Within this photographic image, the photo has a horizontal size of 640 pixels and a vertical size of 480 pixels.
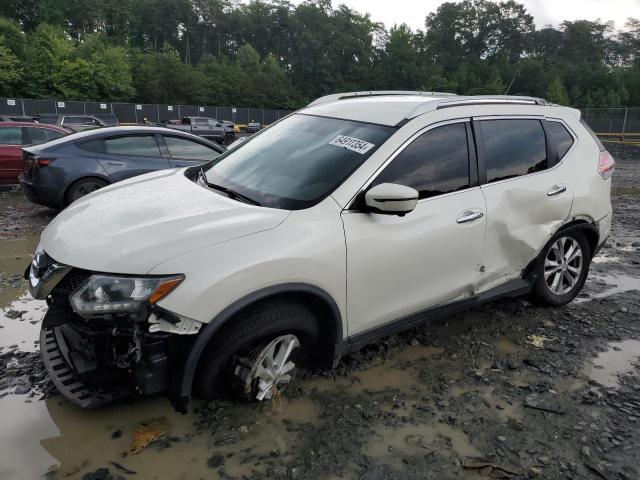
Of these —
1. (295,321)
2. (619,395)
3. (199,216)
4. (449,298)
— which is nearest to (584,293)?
(619,395)

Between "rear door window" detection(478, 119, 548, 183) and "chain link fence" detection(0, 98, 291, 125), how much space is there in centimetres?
3690

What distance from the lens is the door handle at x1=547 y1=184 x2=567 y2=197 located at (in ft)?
13.1

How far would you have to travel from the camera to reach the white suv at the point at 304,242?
2.49 meters

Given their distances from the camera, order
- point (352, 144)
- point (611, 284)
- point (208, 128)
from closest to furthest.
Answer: point (352, 144), point (611, 284), point (208, 128)

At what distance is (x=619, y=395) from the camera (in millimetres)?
3346

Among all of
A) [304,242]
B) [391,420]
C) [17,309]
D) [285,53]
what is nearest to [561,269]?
[391,420]

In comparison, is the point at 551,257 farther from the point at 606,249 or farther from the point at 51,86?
the point at 51,86

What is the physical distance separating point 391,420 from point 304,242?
1202mm

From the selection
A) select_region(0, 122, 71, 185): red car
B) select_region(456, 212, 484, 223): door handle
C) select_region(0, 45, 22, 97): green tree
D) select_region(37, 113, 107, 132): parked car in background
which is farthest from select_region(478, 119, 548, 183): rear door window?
select_region(0, 45, 22, 97): green tree

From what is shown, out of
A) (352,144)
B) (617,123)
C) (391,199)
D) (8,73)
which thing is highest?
(8,73)

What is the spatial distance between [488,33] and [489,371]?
10783 centimetres

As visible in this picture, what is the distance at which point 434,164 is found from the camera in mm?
3385

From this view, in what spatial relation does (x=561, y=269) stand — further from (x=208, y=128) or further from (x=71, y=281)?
(x=208, y=128)

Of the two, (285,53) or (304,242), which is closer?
(304,242)
